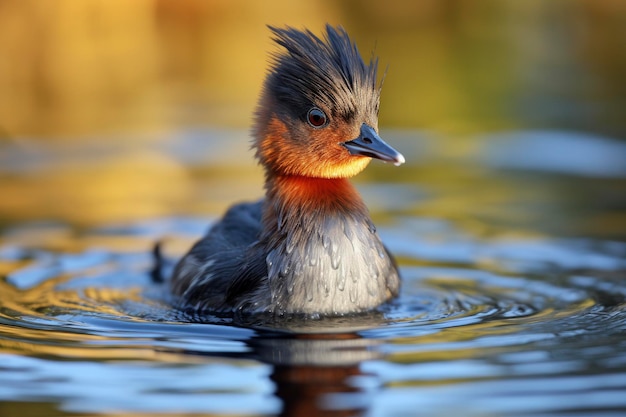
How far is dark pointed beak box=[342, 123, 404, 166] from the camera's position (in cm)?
732

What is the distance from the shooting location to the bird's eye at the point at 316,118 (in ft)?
24.9

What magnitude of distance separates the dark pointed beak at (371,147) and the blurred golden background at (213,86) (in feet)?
12.6

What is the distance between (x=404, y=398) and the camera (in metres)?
5.52

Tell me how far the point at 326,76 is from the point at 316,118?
0.32 meters

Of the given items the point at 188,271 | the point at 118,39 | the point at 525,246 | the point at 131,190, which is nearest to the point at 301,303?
the point at 188,271

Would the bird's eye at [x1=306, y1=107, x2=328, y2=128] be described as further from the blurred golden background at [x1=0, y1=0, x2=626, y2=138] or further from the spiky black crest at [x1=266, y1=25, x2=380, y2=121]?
the blurred golden background at [x1=0, y1=0, x2=626, y2=138]

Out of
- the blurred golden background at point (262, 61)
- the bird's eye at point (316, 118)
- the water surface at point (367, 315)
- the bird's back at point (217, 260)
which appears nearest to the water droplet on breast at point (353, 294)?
the water surface at point (367, 315)

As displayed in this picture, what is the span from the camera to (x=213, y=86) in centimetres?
1998

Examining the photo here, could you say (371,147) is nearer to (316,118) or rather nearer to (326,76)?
(316,118)

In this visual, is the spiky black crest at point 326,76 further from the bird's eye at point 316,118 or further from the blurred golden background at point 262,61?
the blurred golden background at point 262,61

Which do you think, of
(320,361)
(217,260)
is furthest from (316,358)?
(217,260)

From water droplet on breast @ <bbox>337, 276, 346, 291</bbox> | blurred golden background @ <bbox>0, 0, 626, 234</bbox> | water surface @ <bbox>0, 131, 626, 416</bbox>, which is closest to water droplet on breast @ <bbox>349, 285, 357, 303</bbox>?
water droplet on breast @ <bbox>337, 276, 346, 291</bbox>

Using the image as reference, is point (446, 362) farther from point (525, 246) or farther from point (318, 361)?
point (525, 246)

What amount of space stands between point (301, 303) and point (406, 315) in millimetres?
780
